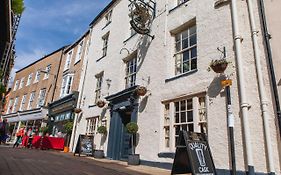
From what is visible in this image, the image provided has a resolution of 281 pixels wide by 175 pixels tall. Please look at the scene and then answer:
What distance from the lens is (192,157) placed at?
15.5ft

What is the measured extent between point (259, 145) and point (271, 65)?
2.08 meters

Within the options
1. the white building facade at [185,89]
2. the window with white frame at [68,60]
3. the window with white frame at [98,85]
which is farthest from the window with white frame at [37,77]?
the white building facade at [185,89]

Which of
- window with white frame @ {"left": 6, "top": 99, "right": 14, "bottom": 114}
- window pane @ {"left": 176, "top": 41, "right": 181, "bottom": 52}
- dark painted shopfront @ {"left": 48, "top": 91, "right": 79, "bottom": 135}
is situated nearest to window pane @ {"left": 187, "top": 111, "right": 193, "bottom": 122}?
window pane @ {"left": 176, "top": 41, "right": 181, "bottom": 52}

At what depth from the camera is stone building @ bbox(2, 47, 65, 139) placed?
67.5 ft

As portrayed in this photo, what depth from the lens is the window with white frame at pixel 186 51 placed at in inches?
301

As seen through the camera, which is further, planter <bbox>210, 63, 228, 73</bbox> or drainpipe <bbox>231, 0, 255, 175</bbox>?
planter <bbox>210, 63, 228, 73</bbox>

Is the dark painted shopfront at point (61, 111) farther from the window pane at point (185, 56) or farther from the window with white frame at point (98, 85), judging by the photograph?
the window pane at point (185, 56)

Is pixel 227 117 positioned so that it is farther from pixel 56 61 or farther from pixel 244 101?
pixel 56 61

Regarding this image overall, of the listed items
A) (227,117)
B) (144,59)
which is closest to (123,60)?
(144,59)

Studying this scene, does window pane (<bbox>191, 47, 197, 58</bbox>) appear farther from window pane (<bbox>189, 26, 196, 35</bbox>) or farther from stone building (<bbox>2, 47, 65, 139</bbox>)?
stone building (<bbox>2, 47, 65, 139</bbox>)

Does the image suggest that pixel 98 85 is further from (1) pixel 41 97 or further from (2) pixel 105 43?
(1) pixel 41 97

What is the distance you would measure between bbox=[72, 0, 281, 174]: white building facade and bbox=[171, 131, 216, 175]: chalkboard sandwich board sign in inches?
34.7

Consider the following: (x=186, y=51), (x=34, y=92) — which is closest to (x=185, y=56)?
(x=186, y=51)

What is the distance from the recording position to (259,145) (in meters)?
5.16
